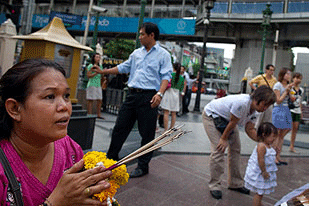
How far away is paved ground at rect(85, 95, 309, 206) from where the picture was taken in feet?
10.9

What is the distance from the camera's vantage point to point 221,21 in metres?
25.7

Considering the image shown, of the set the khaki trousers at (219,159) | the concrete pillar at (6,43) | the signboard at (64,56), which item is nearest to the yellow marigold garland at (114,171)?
the khaki trousers at (219,159)

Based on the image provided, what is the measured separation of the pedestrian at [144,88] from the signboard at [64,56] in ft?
2.28

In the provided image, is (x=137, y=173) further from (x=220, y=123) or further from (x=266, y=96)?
(x=266, y=96)

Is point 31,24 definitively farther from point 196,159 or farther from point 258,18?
point 196,159

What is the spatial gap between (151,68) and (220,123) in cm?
112

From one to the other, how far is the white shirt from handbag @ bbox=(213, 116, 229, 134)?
0.04m

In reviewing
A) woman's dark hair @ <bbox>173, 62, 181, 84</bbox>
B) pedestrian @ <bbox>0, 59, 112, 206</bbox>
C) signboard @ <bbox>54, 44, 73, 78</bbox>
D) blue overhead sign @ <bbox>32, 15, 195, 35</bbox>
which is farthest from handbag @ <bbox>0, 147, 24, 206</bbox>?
blue overhead sign @ <bbox>32, 15, 195, 35</bbox>

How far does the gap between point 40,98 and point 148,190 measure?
256 cm

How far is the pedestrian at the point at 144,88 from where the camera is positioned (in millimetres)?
3742

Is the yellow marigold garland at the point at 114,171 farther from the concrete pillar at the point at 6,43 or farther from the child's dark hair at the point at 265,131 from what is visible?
the concrete pillar at the point at 6,43

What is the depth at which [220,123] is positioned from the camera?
366cm

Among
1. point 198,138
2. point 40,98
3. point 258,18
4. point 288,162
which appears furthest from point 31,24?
point 40,98

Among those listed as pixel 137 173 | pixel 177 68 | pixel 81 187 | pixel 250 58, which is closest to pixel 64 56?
pixel 137 173
